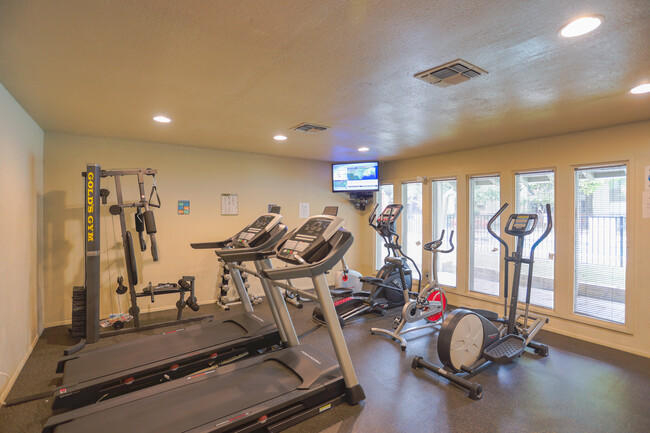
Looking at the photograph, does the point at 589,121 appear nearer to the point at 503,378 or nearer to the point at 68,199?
the point at 503,378

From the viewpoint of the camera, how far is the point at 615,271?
12.3 feet

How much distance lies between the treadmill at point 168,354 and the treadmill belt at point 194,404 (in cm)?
44

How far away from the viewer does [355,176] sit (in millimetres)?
6152

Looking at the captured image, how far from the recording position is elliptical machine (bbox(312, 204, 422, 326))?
175 inches

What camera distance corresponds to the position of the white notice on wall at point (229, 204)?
5352 mm

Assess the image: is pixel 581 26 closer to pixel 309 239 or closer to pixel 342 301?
pixel 309 239

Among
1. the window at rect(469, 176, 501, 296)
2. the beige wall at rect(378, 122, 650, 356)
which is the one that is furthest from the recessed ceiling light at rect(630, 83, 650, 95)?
the window at rect(469, 176, 501, 296)

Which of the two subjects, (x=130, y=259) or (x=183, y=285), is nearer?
(x=130, y=259)

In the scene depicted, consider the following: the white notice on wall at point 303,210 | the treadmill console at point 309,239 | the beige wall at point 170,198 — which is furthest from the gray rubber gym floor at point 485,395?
the white notice on wall at point 303,210

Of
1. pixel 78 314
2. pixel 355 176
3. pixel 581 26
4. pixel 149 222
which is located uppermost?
pixel 581 26

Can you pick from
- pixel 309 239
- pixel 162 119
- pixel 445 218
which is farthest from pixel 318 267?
pixel 445 218

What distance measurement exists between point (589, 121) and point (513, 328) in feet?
7.55

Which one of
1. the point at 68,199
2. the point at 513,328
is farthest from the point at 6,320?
the point at 513,328

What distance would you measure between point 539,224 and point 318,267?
11.9 ft
